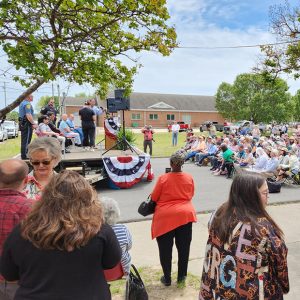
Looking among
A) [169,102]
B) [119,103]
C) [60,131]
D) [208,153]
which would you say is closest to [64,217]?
[119,103]

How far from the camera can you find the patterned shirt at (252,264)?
2090 mm

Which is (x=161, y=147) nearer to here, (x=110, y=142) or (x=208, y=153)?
(x=208, y=153)

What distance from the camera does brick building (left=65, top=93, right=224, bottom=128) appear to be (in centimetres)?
5684

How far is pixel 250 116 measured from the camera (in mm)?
46250

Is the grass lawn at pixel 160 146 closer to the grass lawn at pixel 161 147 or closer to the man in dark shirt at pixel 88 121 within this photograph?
the grass lawn at pixel 161 147

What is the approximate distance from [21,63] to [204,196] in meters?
6.36

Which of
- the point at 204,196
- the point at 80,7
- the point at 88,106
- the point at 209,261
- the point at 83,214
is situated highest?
the point at 80,7

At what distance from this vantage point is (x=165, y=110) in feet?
191

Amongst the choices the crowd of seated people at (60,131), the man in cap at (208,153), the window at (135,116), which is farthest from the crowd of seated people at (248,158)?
the window at (135,116)

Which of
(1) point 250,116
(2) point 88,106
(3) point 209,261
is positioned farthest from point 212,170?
(1) point 250,116

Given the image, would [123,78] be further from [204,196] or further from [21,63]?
[204,196]

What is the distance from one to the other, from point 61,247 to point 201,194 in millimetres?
7581

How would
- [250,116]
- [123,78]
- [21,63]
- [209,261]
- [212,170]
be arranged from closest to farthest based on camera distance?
[209,261], [21,63], [123,78], [212,170], [250,116]

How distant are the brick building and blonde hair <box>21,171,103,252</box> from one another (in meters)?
54.1
